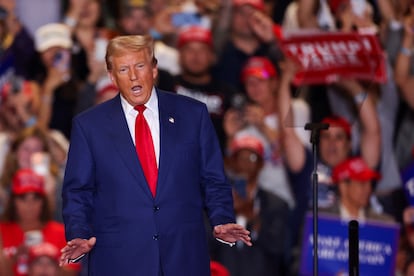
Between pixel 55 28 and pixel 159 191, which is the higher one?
pixel 55 28

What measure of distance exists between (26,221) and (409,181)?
270 centimetres

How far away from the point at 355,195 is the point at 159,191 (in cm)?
372

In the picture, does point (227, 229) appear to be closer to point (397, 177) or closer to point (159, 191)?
point (159, 191)

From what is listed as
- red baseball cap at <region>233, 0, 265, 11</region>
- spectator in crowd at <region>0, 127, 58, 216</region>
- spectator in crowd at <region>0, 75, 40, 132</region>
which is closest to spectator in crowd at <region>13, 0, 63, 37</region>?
spectator in crowd at <region>0, 75, 40, 132</region>

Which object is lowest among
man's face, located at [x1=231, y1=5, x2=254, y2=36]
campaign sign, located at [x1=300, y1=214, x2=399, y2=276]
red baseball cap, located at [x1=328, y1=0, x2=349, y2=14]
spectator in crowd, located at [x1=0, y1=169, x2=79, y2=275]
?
campaign sign, located at [x1=300, y1=214, x2=399, y2=276]

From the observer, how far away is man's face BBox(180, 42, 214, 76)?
7.98 metres

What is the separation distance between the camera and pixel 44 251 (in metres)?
7.33

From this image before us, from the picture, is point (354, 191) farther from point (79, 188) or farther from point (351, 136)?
point (79, 188)

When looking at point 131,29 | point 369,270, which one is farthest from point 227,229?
point 131,29

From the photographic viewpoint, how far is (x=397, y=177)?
313 inches

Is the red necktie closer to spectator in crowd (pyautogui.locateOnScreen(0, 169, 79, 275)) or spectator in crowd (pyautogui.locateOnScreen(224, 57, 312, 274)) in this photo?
spectator in crowd (pyautogui.locateOnScreen(0, 169, 79, 275))

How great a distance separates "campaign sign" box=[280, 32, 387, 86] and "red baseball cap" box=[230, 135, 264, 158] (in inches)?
22.9

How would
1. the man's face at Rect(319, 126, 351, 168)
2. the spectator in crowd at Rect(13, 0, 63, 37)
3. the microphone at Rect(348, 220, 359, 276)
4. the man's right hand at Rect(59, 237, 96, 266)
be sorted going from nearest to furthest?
the man's right hand at Rect(59, 237, 96, 266)
the microphone at Rect(348, 220, 359, 276)
the man's face at Rect(319, 126, 351, 168)
the spectator in crowd at Rect(13, 0, 63, 37)

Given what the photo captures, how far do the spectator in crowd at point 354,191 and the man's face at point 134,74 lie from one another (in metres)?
3.67
